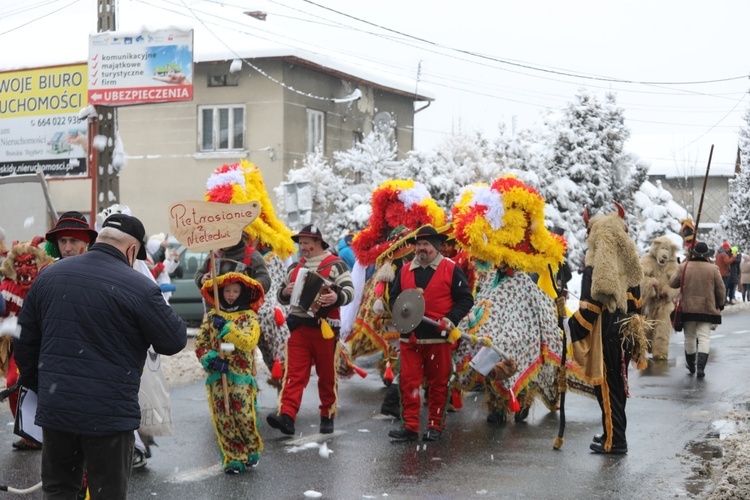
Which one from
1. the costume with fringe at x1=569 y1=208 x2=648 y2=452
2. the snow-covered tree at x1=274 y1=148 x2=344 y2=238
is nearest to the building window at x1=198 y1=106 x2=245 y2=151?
the snow-covered tree at x1=274 y1=148 x2=344 y2=238

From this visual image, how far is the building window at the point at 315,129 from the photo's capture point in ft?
110

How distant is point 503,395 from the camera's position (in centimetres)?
951

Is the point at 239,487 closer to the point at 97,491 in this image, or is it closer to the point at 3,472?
the point at 3,472

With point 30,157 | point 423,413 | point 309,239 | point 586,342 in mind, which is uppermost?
point 30,157

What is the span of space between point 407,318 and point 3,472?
3310mm

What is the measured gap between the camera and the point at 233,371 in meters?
7.55

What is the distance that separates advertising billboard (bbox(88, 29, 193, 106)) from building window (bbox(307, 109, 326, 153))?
44.0 ft

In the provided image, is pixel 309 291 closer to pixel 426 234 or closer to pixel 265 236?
pixel 426 234

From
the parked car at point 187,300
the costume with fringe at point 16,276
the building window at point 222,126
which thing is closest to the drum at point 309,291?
the costume with fringe at point 16,276

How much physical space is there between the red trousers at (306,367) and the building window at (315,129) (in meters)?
24.5

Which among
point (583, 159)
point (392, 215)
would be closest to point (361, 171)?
point (583, 159)

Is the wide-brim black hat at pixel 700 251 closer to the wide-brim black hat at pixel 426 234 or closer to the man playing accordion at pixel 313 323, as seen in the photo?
the wide-brim black hat at pixel 426 234

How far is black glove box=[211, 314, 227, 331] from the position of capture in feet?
24.5

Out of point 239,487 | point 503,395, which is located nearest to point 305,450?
point 239,487
